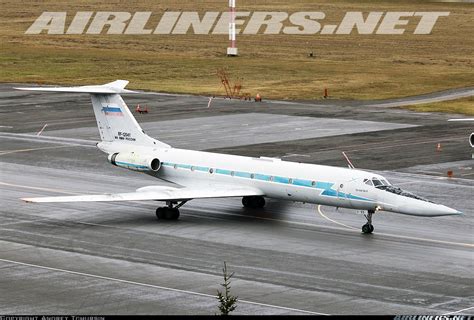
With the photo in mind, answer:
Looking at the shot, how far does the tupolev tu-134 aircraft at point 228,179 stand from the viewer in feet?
149

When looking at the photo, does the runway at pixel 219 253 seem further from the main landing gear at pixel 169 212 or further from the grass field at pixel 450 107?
the grass field at pixel 450 107

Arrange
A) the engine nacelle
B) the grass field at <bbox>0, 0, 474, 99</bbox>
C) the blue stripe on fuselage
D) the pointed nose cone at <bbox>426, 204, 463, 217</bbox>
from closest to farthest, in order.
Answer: the pointed nose cone at <bbox>426, 204, 463, 217</bbox>, the blue stripe on fuselage, the engine nacelle, the grass field at <bbox>0, 0, 474, 99</bbox>

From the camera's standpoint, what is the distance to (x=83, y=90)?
52281 mm

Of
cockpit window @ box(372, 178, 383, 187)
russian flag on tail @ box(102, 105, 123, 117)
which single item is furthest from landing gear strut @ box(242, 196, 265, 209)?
russian flag on tail @ box(102, 105, 123, 117)

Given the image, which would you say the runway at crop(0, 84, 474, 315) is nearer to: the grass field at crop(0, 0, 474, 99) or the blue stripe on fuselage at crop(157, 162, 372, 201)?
the blue stripe on fuselage at crop(157, 162, 372, 201)

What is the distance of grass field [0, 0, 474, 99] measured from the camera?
10294 cm

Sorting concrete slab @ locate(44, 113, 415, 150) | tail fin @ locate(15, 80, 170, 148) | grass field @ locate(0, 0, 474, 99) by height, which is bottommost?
tail fin @ locate(15, 80, 170, 148)

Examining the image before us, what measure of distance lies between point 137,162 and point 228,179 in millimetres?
4393

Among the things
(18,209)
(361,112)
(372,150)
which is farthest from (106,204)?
(361,112)

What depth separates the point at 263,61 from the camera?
397ft

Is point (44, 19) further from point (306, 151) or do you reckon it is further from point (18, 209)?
point (18, 209)

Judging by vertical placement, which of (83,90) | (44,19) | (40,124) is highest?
(44,19)

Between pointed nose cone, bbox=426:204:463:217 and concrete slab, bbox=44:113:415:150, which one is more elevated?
concrete slab, bbox=44:113:415:150

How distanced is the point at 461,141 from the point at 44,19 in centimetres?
11252
